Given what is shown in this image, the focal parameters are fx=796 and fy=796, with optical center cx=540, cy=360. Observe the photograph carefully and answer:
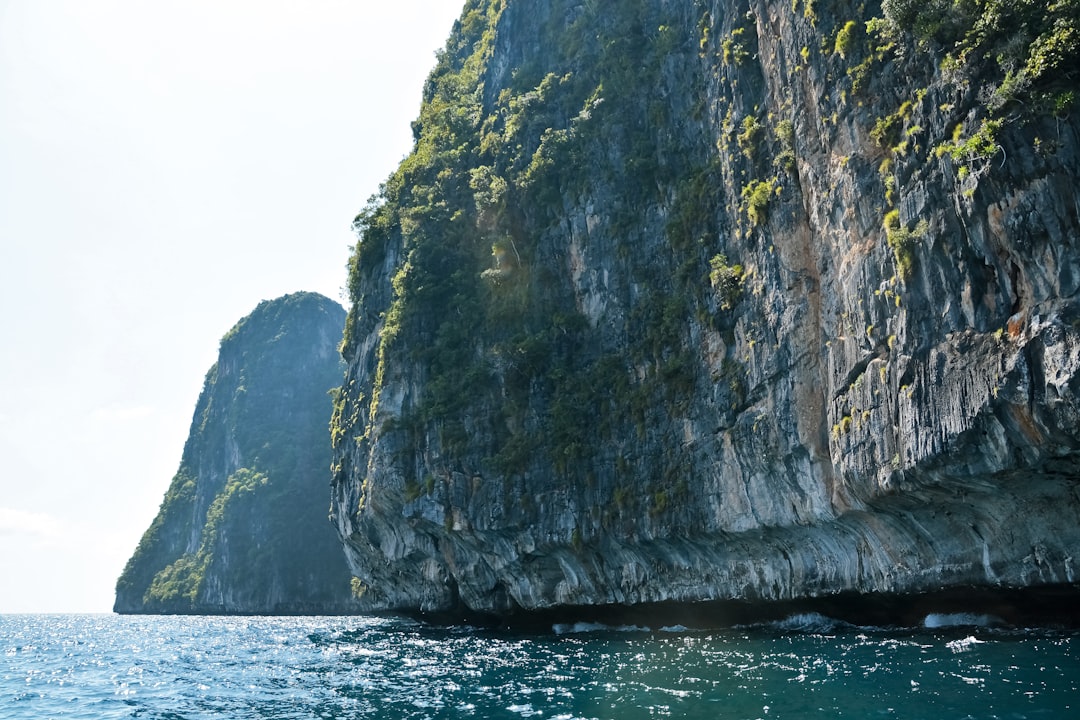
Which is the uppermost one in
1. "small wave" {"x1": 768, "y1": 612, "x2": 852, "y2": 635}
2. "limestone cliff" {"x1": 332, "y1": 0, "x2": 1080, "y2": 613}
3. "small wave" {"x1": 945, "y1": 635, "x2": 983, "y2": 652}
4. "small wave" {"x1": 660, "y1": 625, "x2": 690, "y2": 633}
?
"limestone cliff" {"x1": 332, "y1": 0, "x2": 1080, "y2": 613}

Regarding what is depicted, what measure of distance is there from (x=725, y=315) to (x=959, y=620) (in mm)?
12329

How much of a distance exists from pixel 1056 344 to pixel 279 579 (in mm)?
98906

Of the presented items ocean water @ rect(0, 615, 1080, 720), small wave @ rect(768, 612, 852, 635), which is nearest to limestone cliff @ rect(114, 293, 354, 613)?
ocean water @ rect(0, 615, 1080, 720)

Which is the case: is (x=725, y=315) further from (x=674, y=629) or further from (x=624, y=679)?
(x=624, y=679)

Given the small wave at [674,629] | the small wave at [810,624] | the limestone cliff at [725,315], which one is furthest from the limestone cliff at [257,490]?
the small wave at [810,624]

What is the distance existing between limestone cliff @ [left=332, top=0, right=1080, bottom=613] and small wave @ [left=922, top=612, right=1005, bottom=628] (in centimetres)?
152

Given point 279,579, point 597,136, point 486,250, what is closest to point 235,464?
point 279,579

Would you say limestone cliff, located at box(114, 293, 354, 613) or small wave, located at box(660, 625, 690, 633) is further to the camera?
limestone cliff, located at box(114, 293, 354, 613)

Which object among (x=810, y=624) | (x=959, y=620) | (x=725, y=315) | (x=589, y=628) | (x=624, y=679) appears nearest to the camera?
(x=624, y=679)

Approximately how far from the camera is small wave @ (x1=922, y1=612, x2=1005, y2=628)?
74.7 feet

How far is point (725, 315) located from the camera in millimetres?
29359

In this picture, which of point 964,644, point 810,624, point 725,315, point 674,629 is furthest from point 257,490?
point 964,644

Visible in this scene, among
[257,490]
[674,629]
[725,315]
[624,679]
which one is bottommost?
[674,629]

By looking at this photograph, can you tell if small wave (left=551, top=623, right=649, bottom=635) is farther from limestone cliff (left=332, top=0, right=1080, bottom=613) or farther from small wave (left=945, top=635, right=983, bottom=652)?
small wave (left=945, top=635, right=983, bottom=652)
